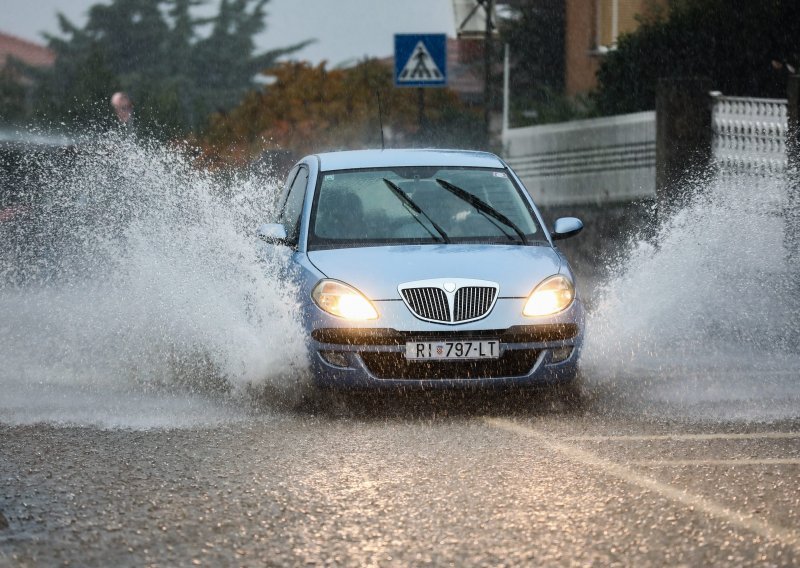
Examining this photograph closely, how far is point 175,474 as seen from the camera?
7359 millimetres

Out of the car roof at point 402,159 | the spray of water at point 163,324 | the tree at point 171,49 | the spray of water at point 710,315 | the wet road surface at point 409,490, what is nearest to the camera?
the wet road surface at point 409,490

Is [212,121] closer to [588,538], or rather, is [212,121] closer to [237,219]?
[237,219]

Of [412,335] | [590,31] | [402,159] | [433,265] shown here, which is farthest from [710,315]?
[590,31]

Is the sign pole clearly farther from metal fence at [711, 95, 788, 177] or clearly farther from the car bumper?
the car bumper

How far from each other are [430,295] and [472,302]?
0.80 ft

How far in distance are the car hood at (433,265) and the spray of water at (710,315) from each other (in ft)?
3.21

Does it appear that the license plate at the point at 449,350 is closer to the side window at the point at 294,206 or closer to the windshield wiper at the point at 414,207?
the windshield wiper at the point at 414,207

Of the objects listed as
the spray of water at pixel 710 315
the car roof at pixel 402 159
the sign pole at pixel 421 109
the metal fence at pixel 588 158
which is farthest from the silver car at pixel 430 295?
the sign pole at pixel 421 109

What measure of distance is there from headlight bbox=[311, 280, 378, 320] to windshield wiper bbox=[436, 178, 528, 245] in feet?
4.72

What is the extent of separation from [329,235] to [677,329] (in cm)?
485

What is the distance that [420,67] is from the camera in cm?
2147

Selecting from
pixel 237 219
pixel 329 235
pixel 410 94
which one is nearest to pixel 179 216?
pixel 237 219

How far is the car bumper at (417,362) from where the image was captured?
9.16 metres

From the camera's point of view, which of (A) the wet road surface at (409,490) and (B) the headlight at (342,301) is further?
(B) the headlight at (342,301)
